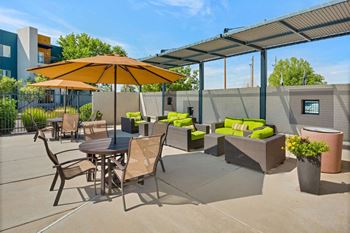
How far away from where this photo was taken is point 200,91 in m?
11.3

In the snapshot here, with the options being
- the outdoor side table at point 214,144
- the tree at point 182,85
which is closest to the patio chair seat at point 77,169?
the outdoor side table at point 214,144

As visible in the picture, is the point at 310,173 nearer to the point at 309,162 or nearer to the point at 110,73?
the point at 309,162

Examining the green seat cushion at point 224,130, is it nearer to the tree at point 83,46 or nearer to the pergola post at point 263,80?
the pergola post at point 263,80

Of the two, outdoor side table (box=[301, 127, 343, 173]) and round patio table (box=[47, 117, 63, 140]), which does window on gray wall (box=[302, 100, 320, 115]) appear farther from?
round patio table (box=[47, 117, 63, 140])

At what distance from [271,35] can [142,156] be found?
641cm

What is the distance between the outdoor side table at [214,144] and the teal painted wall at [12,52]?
25.7 meters

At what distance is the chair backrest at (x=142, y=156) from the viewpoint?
283 centimetres

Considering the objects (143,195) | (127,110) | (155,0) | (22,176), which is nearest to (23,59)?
(127,110)

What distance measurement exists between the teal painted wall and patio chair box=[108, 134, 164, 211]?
26076 mm

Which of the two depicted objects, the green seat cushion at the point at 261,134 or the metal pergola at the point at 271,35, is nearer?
the green seat cushion at the point at 261,134

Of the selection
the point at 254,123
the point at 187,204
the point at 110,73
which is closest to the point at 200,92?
the point at 254,123

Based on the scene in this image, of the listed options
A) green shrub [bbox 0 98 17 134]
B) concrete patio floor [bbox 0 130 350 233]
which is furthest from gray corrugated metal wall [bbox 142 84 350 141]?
green shrub [bbox 0 98 17 134]

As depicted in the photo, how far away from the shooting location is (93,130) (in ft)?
15.5

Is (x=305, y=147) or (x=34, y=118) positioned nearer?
(x=305, y=147)
